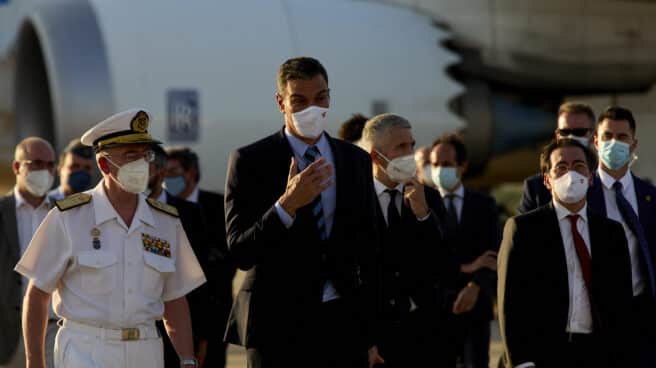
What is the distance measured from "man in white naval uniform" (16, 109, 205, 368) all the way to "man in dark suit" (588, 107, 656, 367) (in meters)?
2.35

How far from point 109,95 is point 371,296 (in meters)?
7.60

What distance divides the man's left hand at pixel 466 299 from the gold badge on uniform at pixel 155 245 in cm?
340

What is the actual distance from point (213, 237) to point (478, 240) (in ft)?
5.76

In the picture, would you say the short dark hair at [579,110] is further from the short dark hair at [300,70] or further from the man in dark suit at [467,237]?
the short dark hair at [300,70]

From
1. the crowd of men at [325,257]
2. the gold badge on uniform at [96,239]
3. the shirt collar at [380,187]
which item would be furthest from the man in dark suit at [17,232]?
the gold badge on uniform at [96,239]

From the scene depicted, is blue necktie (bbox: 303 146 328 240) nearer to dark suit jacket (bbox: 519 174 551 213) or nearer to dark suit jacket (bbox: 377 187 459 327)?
dark suit jacket (bbox: 377 187 459 327)

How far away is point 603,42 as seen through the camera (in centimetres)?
1417

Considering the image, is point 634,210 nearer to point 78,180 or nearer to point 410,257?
point 410,257

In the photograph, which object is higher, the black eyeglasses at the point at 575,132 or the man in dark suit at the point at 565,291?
the black eyeglasses at the point at 575,132

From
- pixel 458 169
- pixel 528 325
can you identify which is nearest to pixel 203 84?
pixel 458 169

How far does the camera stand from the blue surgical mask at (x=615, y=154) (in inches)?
230

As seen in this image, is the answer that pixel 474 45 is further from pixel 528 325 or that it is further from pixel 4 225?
pixel 528 325

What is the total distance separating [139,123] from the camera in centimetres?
437

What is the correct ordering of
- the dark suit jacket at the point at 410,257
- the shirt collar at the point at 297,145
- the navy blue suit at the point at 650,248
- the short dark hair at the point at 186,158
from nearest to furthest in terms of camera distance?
1. the shirt collar at the point at 297,145
2. the dark suit jacket at the point at 410,257
3. the navy blue suit at the point at 650,248
4. the short dark hair at the point at 186,158
